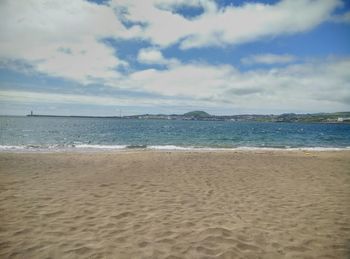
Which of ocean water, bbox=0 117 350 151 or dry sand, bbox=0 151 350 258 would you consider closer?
dry sand, bbox=0 151 350 258

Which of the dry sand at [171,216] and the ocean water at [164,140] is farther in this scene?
the ocean water at [164,140]

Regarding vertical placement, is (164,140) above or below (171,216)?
below

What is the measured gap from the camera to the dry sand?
5066 mm

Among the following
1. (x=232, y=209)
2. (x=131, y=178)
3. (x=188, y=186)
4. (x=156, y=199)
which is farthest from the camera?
(x=131, y=178)

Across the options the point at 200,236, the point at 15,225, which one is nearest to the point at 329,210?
the point at 200,236

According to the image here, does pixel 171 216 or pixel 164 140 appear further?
pixel 164 140

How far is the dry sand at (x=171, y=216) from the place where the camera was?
5066mm

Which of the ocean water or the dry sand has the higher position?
the dry sand

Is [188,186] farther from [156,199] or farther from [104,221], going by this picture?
[104,221]

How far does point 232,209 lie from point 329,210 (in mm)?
2779

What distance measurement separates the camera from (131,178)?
11195 mm

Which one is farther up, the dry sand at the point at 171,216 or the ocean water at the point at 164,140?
the dry sand at the point at 171,216

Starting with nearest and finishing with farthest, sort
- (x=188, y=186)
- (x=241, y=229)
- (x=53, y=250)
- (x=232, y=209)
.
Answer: (x=53, y=250) < (x=241, y=229) < (x=232, y=209) < (x=188, y=186)

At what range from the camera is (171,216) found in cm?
669
